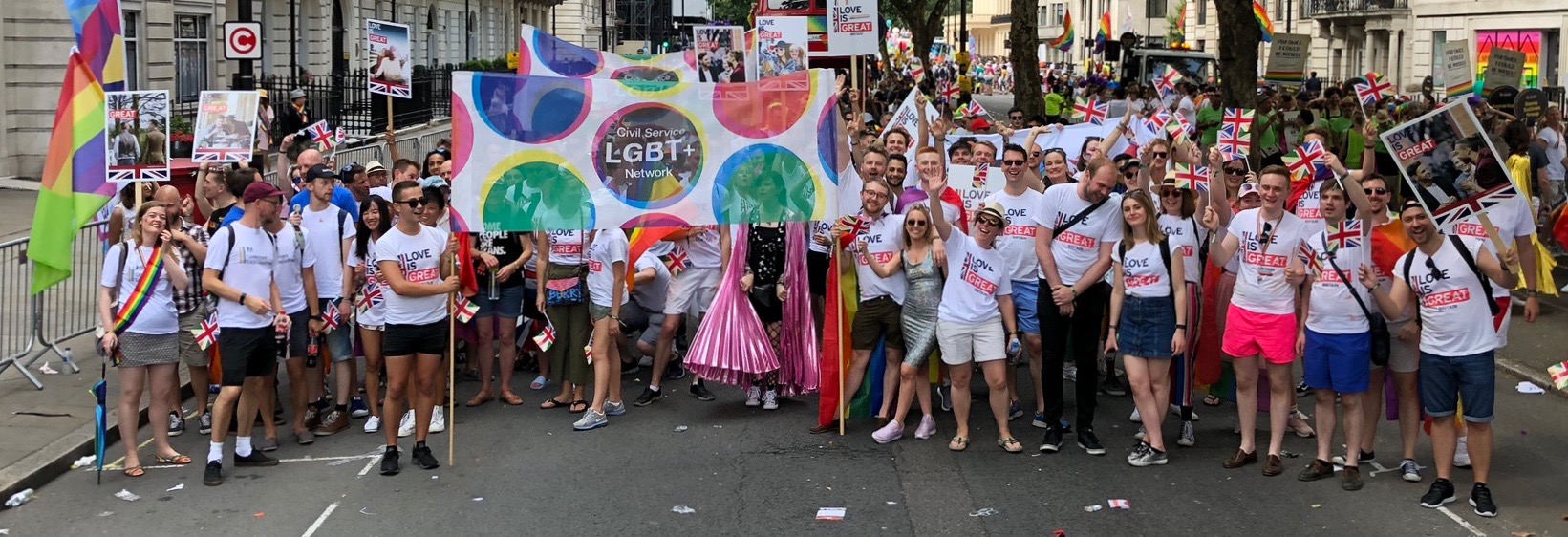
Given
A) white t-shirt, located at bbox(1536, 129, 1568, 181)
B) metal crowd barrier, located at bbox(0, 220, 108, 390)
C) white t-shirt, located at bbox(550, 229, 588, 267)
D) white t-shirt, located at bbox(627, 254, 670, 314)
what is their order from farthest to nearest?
white t-shirt, located at bbox(1536, 129, 1568, 181) → metal crowd barrier, located at bbox(0, 220, 108, 390) → white t-shirt, located at bbox(627, 254, 670, 314) → white t-shirt, located at bbox(550, 229, 588, 267)

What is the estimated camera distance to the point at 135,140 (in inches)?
390

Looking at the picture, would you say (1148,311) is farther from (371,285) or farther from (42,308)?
(42,308)

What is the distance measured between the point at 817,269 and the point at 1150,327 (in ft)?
8.03

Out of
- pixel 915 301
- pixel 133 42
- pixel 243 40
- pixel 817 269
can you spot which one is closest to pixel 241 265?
pixel 817 269

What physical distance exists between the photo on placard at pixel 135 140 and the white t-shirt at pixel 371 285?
51.5 inches

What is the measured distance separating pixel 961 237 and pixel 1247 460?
1.96 metres

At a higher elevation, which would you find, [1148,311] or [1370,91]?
[1370,91]

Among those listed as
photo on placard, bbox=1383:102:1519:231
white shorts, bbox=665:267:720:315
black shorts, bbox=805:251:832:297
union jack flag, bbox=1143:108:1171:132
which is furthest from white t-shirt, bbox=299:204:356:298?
photo on placard, bbox=1383:102:1519:231

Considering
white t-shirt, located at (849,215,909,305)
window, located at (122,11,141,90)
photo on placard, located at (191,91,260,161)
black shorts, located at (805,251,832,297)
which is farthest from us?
window, located at (122,11,141,90)

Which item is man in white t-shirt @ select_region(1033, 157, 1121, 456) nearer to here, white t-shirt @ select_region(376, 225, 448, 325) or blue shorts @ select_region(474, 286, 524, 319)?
white t-shirt @ select_region(376, 225, 448, 325)

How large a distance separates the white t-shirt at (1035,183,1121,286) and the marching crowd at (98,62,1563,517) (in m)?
0.02

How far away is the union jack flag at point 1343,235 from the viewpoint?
8227mm

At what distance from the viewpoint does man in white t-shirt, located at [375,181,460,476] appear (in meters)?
8.67

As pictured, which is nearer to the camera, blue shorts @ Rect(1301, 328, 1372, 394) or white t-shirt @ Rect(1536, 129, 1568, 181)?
blue shorts @ Rect(1301, 328, 1372, 394)
